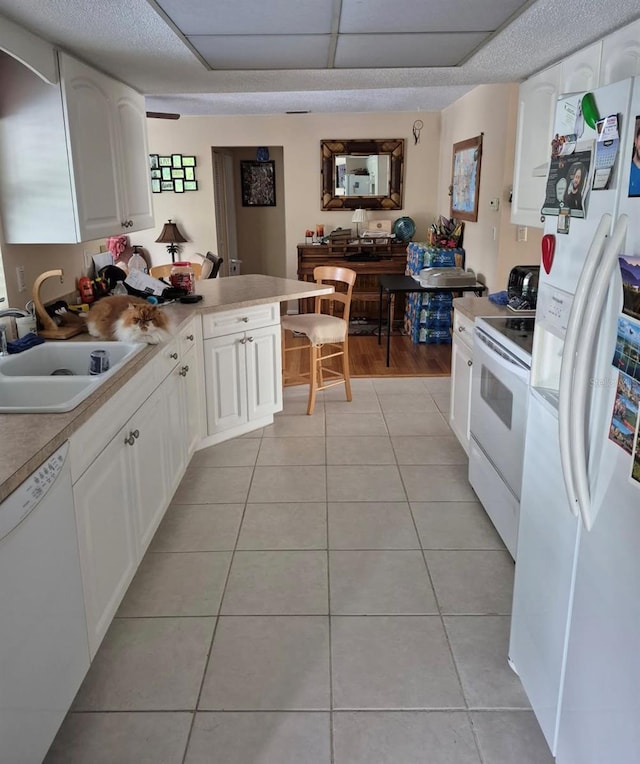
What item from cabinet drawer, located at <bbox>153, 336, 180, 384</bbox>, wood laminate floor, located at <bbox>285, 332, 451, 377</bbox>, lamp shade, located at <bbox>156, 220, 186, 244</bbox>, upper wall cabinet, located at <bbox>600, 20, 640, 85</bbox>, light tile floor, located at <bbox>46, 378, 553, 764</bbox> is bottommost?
light tile floor, located at <bbox>46, 378, 553, 764</bbox>

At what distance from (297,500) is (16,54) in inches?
86.7

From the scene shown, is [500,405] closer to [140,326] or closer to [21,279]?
[140,326]

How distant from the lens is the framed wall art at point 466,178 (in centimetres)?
557

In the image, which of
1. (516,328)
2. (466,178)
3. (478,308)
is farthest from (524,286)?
(466,178)

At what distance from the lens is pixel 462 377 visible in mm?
3518

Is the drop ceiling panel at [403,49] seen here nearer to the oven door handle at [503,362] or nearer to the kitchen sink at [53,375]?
the oven door handle at [503,362]

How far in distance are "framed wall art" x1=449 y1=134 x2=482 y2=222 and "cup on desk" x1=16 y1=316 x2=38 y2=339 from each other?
415 cm

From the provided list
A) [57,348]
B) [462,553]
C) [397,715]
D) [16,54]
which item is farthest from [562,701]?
[16,54]

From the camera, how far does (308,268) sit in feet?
23.3

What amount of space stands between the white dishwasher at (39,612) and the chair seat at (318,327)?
274 centimetres

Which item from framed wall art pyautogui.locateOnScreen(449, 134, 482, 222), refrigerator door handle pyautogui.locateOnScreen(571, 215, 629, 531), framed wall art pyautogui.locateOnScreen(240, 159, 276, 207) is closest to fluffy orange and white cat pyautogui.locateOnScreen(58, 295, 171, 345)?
refrigerator door handle pyautogui.locateOnScreen(571, 215, 629, 531)

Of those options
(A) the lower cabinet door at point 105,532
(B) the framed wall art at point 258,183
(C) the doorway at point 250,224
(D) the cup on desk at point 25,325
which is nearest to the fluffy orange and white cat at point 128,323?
(D) the cup on desk at point 25,325

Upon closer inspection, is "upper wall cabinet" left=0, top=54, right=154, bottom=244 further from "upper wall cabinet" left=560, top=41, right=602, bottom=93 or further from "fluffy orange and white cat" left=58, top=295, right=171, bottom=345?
"upper wall cabinet" left=560, top=41, right=602, bottom=93

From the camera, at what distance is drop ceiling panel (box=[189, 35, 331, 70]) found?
2451 mm
